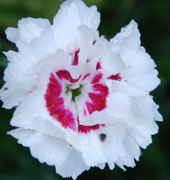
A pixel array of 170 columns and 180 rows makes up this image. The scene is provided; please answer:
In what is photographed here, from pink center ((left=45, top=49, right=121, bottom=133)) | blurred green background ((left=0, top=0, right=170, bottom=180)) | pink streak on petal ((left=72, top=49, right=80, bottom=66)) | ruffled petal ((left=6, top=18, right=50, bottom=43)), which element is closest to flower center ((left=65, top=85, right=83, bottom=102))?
pink center ((left=45, top=49, right=121, bottom=133))

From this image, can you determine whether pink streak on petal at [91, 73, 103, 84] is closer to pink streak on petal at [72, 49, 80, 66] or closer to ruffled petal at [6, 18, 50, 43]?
pink streak on petal at [72, 49, 80, 66]

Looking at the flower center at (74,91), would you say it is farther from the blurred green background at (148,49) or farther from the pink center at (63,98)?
the blurred green background at (148,49)

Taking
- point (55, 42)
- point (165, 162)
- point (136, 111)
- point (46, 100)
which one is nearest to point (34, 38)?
point (55, 42)

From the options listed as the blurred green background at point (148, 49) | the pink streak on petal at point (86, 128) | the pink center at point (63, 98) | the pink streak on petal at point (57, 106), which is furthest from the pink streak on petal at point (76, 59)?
the blurred green background at point (148, 49)

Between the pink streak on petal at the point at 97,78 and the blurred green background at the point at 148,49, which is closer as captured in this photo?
the pink streak on petal at the point at 97,78

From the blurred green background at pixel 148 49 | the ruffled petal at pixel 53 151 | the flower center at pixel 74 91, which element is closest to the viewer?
the ruffled petal at pixel 53 151

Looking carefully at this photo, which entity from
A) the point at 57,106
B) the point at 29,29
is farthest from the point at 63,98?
the point at 29,29
